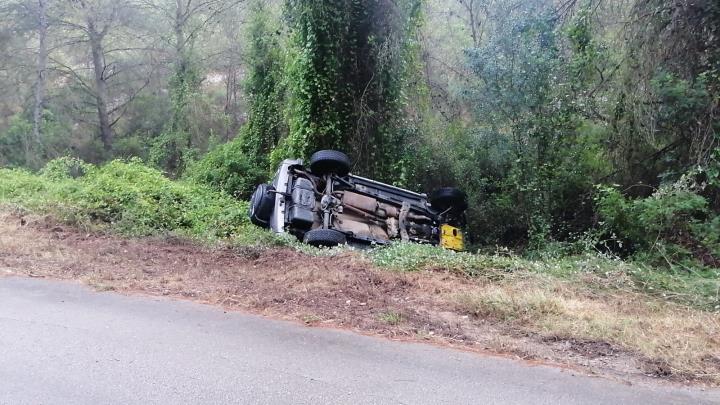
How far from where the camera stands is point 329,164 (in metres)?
11.0

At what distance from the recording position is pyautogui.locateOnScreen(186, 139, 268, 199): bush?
1856 cm

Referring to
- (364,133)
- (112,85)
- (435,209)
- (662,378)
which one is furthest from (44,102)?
(662,378)

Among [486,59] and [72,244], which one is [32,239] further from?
[486,59]

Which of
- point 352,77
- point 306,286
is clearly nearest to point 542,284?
point 306,286

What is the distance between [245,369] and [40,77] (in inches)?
1142

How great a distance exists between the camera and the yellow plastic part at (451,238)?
10956 millimetres

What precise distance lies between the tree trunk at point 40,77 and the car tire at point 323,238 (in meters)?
24.4

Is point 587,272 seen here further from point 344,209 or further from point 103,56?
point 103,56

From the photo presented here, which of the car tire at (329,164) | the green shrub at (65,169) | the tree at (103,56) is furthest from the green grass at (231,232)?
the tree at (103,56)

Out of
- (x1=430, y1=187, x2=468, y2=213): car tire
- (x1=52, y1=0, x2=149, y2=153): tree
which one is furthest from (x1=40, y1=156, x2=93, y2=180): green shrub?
(x1=430, y1=187, x2=468, y2=213): car tire

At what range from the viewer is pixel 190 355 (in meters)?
4.95

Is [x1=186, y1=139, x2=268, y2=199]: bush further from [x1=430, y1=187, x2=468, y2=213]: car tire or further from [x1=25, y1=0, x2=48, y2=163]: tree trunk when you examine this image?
[x1=25, y1=0, x2=48, y2=163]: tree trunk

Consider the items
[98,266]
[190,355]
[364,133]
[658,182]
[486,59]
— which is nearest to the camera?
[190,355]

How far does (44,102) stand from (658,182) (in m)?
30.0
